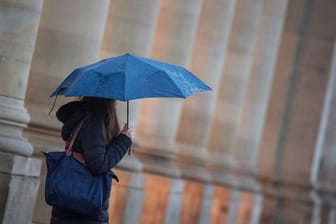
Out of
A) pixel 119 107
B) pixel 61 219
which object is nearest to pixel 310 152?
pixel 119 107

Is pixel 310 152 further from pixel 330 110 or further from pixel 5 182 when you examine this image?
pixel 5 182

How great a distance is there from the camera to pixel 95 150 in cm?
1002

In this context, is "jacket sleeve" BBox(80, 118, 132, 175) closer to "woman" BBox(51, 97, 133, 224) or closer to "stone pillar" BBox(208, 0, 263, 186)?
"woman" BBox(51, 97, 133, 224)

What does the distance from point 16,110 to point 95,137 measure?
3105 millimetres

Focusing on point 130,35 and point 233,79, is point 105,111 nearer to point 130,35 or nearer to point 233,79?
point 130,35

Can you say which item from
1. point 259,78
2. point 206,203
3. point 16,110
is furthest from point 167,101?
point 16,110

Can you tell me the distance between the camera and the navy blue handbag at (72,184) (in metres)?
10.0

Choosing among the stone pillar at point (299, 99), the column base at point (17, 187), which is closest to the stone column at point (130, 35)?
the column base at point (17, 187)

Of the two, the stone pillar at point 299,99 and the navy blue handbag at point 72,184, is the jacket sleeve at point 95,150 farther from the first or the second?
the stone pillar at point 299,99

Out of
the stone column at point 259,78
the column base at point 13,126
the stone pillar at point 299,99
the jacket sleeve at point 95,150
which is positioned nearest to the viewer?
the jacket sleeve at point 95,150

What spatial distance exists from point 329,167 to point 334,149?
122cm

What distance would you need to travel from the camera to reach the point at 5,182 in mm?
12398

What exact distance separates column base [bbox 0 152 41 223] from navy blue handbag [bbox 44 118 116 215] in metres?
2.32

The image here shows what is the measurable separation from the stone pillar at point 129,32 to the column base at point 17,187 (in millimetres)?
4052
